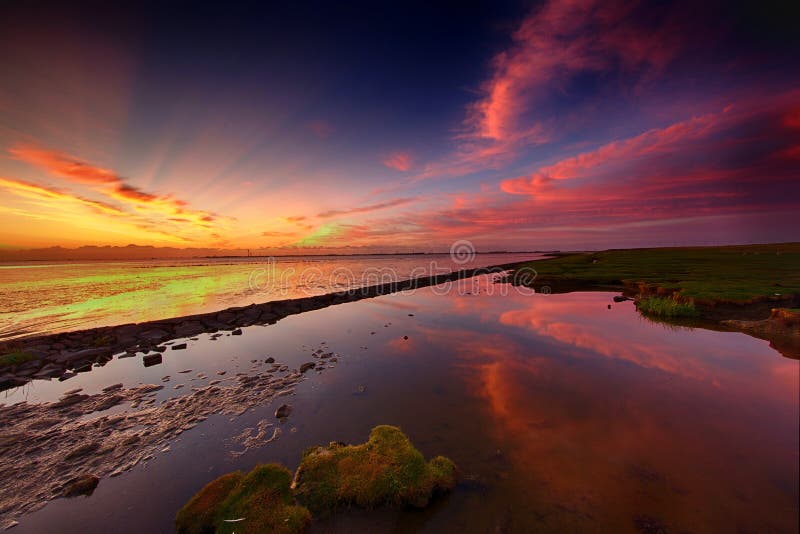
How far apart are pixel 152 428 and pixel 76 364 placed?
9887 millimetres

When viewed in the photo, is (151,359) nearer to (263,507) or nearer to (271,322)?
(271,322)

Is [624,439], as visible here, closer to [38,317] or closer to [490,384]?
[490,384]

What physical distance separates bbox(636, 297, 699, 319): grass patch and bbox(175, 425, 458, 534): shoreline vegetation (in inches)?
965

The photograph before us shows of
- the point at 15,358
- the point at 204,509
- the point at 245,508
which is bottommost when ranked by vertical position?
the point at 204,509

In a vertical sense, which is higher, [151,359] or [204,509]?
[151,359]

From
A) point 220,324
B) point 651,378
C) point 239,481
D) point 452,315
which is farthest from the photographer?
point 452,315

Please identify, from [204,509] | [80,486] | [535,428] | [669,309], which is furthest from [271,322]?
[669,309]

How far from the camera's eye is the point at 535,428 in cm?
887

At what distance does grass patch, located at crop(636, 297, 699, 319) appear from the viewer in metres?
21.5

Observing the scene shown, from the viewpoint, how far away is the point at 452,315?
25719 millimetres

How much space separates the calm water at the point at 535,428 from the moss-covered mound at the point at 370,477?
0.34 metres

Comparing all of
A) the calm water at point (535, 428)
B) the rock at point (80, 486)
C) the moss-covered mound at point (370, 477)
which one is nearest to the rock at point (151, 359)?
the calm water at point (535, 428)

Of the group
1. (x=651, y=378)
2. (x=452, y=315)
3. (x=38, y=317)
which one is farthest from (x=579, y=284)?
(x=38, y=317)

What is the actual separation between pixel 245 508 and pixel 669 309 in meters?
29.0
